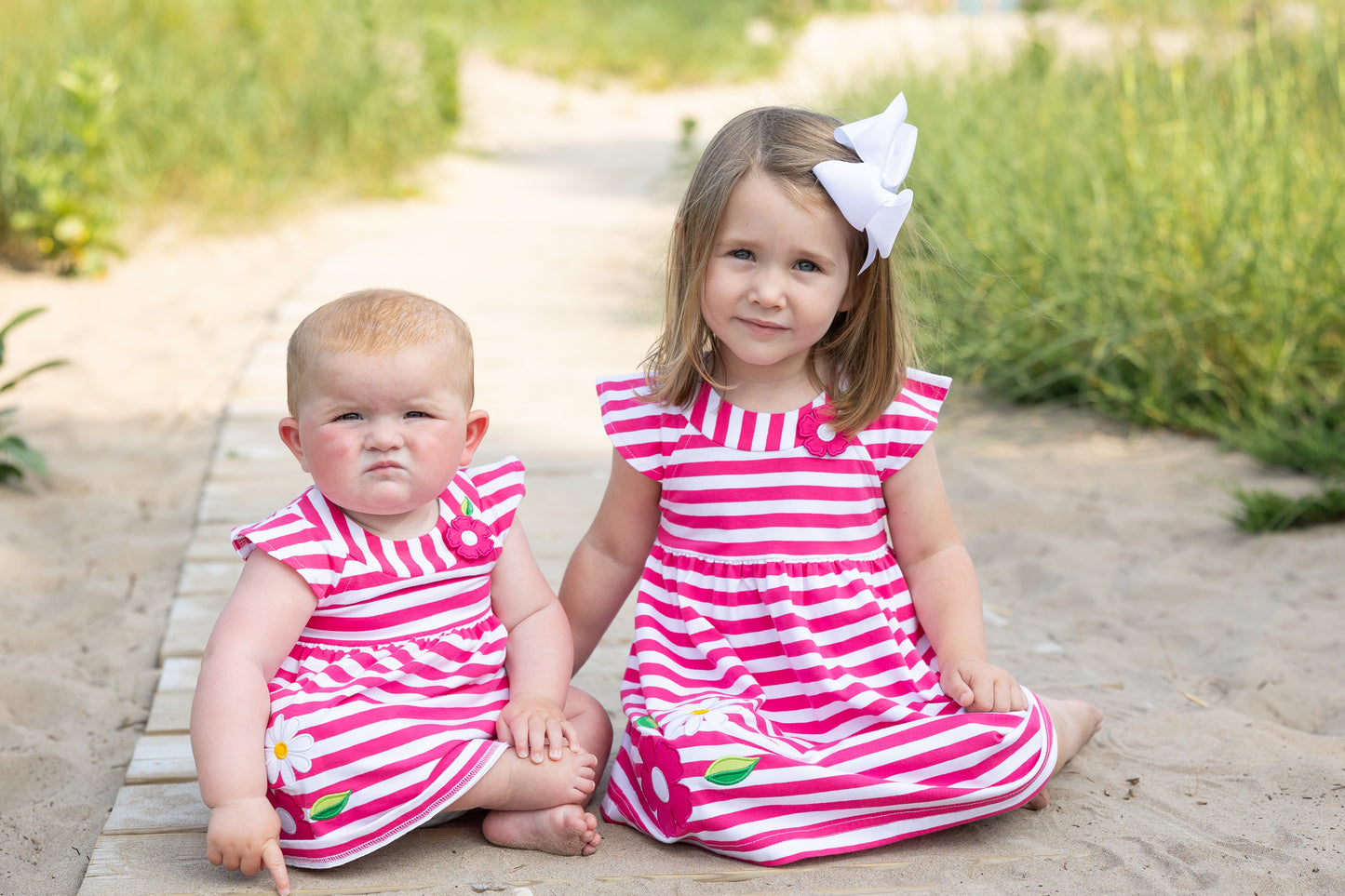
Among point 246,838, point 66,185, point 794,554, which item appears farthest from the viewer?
point 66,185

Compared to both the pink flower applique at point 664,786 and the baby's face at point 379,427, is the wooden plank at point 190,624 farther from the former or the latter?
the pink flower applique at point 664,786

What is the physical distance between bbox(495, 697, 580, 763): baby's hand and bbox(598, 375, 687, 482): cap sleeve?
409 mm

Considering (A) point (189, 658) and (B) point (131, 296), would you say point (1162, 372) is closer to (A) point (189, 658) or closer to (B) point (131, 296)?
(A) point (189, 658)

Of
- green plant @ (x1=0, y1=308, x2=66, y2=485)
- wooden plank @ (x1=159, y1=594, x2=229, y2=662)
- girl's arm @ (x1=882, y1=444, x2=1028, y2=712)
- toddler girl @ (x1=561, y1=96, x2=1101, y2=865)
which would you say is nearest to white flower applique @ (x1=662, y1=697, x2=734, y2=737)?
toddler girl @ (x1=561, y1=96, x2=1101, y2=865)

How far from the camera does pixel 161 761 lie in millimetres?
1996

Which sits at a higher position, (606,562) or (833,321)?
(833,321)

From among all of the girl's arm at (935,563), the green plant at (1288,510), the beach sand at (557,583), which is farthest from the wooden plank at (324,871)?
the green plant at (1288,510)

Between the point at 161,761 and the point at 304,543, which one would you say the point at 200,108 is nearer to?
the point at 161,761

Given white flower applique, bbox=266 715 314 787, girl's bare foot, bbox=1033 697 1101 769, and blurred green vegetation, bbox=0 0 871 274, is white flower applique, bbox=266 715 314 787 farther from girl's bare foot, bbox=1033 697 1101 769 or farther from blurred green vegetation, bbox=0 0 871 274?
blurred green vegetation, bbox=0 0 871 274

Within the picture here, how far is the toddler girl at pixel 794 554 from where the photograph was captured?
1.76 metres

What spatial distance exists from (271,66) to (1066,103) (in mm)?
4495

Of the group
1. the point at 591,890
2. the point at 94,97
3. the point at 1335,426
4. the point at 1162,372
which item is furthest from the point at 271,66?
the point at 591,890

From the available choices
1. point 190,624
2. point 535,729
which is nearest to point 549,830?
point 535,729

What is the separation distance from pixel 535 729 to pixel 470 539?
292 millimetres
